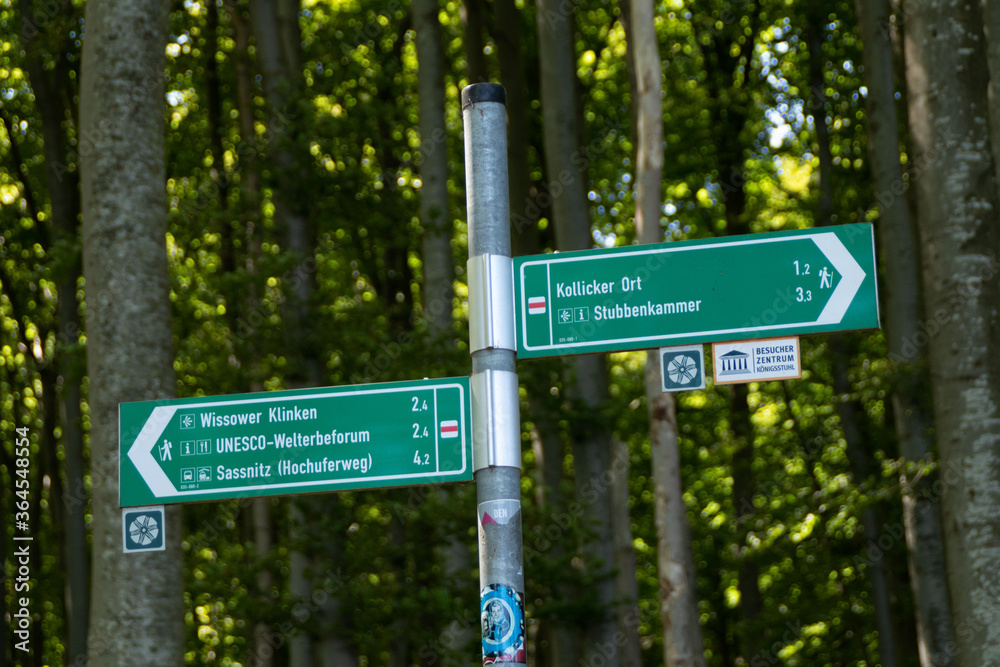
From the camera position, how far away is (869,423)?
18844mm

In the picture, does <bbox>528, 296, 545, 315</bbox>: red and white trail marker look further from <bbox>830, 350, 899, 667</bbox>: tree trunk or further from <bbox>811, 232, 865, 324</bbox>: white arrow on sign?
<bbox>830, 350, 899, 667</bbox>: tree trunk

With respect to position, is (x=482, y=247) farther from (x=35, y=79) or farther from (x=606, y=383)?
(x=35, y=79)

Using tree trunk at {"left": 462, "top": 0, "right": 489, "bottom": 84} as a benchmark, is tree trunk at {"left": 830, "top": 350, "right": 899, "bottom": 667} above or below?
below

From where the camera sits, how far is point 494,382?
3.26m

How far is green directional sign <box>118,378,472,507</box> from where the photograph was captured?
3.78 metres

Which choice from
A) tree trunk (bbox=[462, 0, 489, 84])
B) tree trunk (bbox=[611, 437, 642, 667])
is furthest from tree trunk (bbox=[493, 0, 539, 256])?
tree trunk (bbox=[611, 437, 642, 667])

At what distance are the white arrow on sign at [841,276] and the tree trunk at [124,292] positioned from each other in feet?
11.2

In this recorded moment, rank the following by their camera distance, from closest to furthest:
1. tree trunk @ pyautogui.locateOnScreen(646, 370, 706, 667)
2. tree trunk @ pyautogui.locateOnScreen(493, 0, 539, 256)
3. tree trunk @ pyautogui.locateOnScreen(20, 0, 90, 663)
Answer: tree trunk @ pyautogui.locateOnScreen(646, 370, 706, 667) → tree trunk @ pyautogui.locateOnScreen(493, 0, 539, 256) → tree trunk @ pyautogui.locateOnScreen(20, 0, 90, 663)

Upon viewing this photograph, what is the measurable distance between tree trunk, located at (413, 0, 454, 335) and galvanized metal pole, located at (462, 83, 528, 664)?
8.29m

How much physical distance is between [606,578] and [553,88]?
5.70 metres

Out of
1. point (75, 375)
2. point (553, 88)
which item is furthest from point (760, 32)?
point (75, 375)

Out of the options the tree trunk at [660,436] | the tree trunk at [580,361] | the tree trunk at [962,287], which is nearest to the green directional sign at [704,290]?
the tree trunk at [962,287]

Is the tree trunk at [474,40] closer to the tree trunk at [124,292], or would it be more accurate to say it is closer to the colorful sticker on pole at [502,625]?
the tree trunk at [124,292]

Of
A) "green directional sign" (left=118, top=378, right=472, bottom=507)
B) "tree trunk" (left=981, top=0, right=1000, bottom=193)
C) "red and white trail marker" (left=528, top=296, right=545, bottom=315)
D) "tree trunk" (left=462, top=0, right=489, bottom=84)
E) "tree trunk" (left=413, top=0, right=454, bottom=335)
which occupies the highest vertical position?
"tree trunk" (left=462, top=0, right=489, bottom=84)
